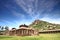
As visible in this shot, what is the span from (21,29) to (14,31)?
914 millimetres

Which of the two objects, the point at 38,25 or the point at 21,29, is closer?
the point at 21,29

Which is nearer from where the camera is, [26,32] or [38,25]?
[26,32]

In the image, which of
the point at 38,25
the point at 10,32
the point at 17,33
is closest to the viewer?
the point at 17,33

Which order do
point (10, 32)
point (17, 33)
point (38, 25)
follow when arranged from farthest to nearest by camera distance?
1. point (38, 25)
2. point (10, 32)
3. point (17, 33)

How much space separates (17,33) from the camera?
1525 centimetres

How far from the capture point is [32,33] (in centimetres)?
1546

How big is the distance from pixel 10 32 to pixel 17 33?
154cm

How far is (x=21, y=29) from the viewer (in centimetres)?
1566

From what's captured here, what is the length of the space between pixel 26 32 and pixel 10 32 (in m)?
2.38

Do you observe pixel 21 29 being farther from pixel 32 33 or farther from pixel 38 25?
pixel 38 25

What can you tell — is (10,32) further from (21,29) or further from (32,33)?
(32,33)

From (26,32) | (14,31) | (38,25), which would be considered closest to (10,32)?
(14,31)

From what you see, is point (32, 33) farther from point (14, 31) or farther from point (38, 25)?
point (38, 25)

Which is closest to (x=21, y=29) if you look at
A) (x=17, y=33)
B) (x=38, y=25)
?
(x=17, y=33)
